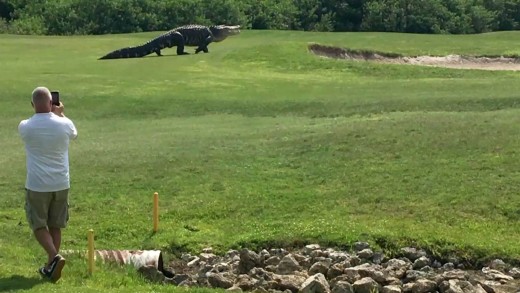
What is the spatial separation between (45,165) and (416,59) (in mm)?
33507

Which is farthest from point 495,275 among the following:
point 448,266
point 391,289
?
point 391,289

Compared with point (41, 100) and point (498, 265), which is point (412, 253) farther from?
point (41, 100)

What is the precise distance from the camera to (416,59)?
134ft

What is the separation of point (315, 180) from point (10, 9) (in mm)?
60571

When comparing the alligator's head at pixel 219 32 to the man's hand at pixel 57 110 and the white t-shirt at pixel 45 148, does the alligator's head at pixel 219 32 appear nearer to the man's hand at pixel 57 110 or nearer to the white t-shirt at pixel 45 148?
the man's hand at pixel 57 110

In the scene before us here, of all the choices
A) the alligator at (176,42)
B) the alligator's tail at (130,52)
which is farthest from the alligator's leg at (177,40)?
the alligator's tail at (130,52)

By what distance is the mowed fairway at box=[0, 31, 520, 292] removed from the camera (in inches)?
452

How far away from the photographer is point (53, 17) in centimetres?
6306

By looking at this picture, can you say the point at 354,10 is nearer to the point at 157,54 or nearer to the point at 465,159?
the point at 157,54

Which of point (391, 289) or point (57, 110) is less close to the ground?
point (57, 110)

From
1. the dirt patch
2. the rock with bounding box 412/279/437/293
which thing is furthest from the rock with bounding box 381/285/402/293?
the dirt patch

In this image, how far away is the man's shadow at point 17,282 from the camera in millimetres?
8547

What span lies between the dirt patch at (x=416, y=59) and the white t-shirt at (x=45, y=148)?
3139 cm

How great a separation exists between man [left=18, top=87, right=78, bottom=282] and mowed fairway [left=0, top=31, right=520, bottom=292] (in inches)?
16.5
